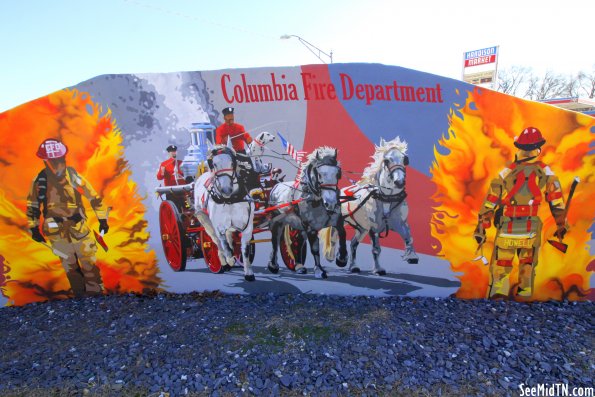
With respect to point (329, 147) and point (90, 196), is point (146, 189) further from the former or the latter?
point (329, 147)

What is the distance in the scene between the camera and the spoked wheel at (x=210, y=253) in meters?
4.63

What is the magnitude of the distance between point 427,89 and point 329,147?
1417mm

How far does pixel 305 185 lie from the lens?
14.4 feet

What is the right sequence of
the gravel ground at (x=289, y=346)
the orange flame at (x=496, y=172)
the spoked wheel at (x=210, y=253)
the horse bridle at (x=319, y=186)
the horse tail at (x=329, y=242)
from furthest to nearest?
the spoked wheel at (x=210, y=253), the horse tail at (x=329, y=242), the horse bridle at (x=319, y=186), the orange flame at (x=496, y=172), the gravel ground at (x=289, y=346)

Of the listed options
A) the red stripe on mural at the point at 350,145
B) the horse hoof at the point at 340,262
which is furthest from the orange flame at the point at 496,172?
the horse hoof at the point at 340,262

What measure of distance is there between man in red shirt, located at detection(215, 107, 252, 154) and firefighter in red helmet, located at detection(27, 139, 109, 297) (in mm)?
1937

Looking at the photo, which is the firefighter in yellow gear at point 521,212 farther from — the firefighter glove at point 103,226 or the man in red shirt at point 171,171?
the firefighter glove at point 103,226

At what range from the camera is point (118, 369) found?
3.28 m

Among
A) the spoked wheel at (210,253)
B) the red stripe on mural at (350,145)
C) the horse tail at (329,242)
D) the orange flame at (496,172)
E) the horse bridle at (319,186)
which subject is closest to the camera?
the orange flame at (496,172)

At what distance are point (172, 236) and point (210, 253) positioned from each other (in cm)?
58

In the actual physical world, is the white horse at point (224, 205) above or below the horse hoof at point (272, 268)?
above

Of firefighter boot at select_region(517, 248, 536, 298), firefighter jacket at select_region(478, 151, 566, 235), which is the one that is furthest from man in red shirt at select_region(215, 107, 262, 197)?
firefighter boot at select_region(517, 248, 536, 298)

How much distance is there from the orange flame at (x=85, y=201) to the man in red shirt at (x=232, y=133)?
1.37m

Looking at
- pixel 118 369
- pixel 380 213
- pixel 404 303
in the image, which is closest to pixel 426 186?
pixel 380 213
